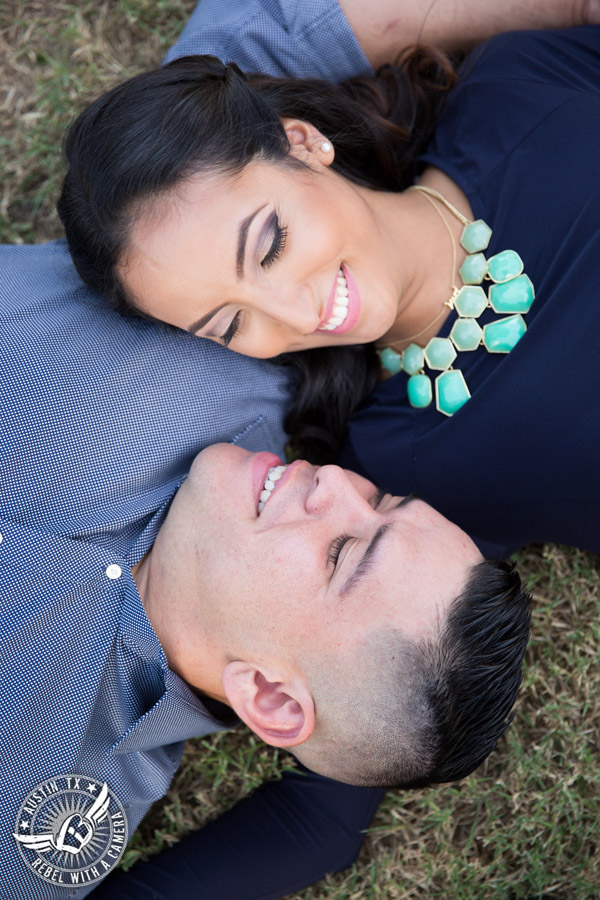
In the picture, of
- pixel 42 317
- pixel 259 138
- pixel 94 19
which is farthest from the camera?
pixel 94 19

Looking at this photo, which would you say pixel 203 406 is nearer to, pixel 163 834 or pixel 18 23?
pixel 163 834

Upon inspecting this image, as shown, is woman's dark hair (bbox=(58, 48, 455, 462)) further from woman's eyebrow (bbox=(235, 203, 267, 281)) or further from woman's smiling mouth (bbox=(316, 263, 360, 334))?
woman's smiling mouth (bbox=(316, 263, 360, 334))

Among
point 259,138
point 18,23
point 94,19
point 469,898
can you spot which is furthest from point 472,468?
point 18,23

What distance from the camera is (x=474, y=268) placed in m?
2.54

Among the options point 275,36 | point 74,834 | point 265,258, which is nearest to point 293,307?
point 265,258

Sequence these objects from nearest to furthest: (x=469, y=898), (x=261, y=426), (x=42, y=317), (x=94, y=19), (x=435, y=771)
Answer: (x=435, y=771) → (x=42, y=317) → (x=261, y=426) → (x=469, y=898) → (x=94, y=19)

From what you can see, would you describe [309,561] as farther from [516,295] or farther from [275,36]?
[275,36]

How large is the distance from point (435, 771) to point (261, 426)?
51.9 inches

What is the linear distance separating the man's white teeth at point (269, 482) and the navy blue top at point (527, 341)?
1.90 feet

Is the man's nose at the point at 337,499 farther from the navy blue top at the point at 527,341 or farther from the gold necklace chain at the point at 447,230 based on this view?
the gold necklace chain at the point at 447,230

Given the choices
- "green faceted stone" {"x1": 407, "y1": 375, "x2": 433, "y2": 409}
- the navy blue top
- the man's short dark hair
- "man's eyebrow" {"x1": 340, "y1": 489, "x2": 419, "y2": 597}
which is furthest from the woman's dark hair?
the man's short dark hair

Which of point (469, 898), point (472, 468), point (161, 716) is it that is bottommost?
point (469, 898)

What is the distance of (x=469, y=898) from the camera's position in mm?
2895

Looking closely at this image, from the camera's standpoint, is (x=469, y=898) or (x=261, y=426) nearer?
(x=261, y=426)
